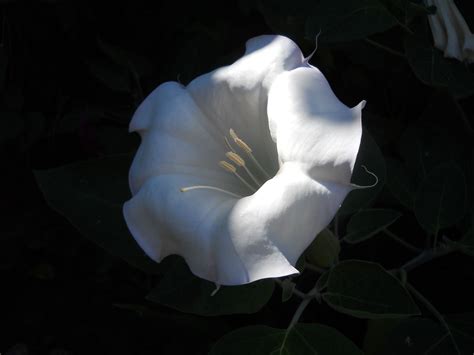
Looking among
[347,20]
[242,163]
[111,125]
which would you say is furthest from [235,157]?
[111,125]

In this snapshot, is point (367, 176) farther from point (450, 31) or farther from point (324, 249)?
point (450, 31)

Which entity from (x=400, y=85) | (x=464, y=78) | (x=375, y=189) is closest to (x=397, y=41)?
(x=400, y=85)

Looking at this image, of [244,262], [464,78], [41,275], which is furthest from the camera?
[41,275]

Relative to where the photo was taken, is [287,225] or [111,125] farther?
[111,125]

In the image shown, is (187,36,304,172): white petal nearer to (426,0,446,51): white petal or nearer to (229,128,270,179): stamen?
(229,128,270,179): stamen

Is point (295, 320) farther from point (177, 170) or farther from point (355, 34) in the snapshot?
point (355, 34)
